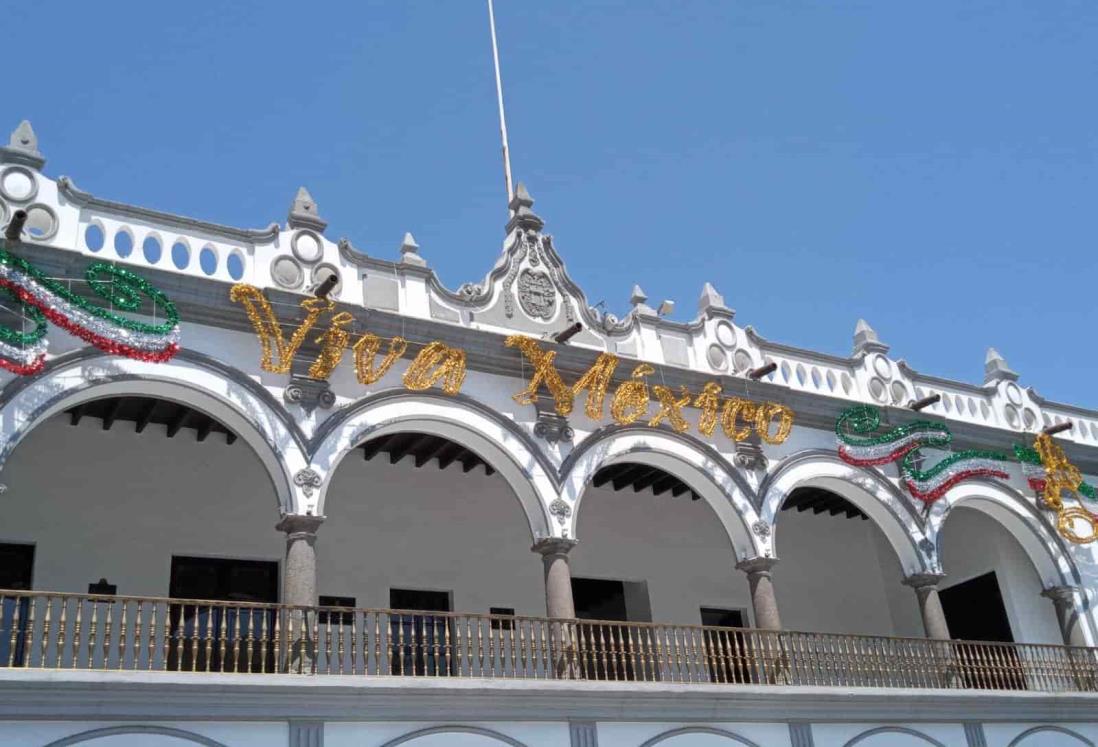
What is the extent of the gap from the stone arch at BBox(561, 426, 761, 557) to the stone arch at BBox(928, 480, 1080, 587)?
4309mm

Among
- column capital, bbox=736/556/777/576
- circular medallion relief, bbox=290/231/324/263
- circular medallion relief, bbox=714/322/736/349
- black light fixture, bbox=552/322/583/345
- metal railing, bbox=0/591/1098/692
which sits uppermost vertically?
circular medallion relief, bbox=714/322/736/349

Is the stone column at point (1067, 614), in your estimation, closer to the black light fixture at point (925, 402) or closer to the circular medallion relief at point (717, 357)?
the black light fixture at point (925, 402)

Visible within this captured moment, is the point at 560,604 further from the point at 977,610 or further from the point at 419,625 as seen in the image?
the point at 977,610

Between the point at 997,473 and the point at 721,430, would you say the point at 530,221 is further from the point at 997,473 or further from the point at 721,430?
the point at 997,473

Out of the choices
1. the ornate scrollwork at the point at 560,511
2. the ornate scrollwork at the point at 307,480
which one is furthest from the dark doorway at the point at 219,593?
the ornate scrollwork at the point at 560,511

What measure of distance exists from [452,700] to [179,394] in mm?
4297

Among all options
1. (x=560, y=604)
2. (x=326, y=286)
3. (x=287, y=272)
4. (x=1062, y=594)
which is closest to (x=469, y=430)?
(x=560, y=604)

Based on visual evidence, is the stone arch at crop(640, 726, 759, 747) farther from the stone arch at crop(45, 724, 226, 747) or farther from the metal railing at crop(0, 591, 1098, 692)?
the stone arch at crop(45, 724, 226, 747)

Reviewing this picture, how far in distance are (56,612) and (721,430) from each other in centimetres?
860

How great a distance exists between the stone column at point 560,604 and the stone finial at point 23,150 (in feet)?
22.9

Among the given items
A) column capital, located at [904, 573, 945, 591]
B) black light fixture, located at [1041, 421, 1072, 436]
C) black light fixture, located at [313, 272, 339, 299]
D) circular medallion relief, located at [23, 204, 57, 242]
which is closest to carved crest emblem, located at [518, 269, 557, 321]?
black light fixture, located at [313, 272, 339, 299]

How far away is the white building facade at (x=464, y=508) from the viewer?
1157cm

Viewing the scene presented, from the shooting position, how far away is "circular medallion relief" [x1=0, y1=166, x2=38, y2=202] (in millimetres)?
12094

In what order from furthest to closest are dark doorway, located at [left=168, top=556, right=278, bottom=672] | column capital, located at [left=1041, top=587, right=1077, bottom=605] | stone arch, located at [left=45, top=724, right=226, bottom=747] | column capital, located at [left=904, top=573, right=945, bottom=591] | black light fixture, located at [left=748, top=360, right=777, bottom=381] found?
column capital, located at [left=1041, top=587, right=1077, bottom=605]
column capital, located at [left=904, top=573, right=945, bottom=591]
black light fixture, located at [left=748, top=360, right=777, bottom=381]
dark doorway, located at [left=168, top=556, right=278, bottom=672]
stone arch, located at [left=45, top=724, right=226, bottom=747]
